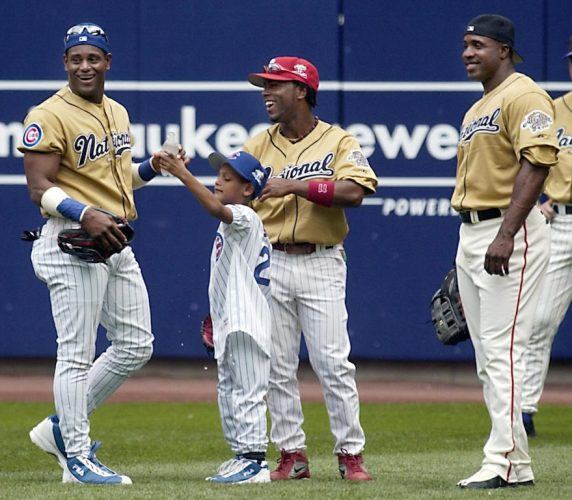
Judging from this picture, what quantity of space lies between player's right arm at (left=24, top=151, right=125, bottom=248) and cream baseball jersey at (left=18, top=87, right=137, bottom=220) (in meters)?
0.05

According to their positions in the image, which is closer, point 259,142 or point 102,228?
point 102,228

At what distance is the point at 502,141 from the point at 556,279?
228 centimetres

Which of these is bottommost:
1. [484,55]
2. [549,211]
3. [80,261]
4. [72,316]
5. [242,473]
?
[242,473]

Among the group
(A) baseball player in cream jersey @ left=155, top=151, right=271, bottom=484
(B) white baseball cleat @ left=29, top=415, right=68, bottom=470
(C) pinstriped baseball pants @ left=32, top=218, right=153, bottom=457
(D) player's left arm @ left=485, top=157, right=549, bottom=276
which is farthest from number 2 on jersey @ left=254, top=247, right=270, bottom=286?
(B) white baseball cleat @ left=29, top=415, right=68, bottom=470

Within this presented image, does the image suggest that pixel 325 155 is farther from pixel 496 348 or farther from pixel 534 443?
pixel 534 443

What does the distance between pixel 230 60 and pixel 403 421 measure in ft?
10.5

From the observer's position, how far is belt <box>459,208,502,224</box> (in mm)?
5836

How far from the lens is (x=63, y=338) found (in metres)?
6.02

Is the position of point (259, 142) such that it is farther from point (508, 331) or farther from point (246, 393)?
point (508, 331)

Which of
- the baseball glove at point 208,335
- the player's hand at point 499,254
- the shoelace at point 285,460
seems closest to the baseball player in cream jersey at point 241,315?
the baseball glove at point 208,335

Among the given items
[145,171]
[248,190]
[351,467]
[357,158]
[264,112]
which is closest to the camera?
[248,190]

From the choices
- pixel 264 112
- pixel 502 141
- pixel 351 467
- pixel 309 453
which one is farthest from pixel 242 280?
pixel 264 112

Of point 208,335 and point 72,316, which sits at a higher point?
point 72,316

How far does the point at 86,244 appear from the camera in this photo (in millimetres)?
5824
